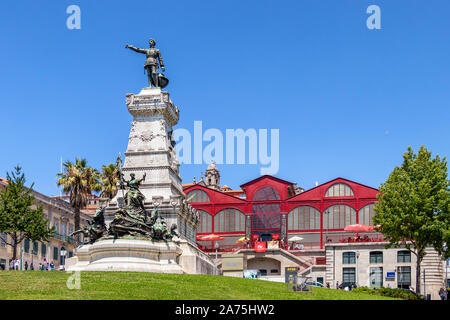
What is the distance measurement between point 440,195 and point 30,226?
101 ft

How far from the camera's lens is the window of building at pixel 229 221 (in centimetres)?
8519

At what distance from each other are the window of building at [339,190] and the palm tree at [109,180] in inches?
1126

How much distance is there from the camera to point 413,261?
64875 mm

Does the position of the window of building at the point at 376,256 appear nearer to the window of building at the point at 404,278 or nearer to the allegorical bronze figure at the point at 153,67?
the window of building at the point at 404,278

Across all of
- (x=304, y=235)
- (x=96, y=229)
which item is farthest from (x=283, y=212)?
(x=96, y=229)

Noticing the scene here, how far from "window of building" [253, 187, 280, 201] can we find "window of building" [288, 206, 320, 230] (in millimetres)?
3308

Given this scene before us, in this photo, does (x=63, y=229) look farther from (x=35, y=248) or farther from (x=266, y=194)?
(x=266, y=194)

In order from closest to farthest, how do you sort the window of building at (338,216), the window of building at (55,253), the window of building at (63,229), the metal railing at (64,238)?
the metal railing at (64,238) < the window of building at (55,253) < the window of building at (63,229) < the window of building at (338,216)

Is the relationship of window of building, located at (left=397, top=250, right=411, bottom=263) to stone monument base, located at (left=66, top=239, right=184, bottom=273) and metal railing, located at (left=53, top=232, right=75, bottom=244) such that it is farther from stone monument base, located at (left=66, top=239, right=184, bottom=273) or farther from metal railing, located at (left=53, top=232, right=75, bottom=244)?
metal railing, located at (left=53, top=232, right=75, bottom=244)

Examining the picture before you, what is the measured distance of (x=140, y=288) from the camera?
1184 inches

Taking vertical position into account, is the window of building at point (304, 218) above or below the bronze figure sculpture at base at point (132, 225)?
above

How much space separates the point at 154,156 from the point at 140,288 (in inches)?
993

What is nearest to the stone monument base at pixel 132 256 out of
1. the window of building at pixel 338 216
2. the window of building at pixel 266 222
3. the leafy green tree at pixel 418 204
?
the leafy green tree at pixel 418 204
